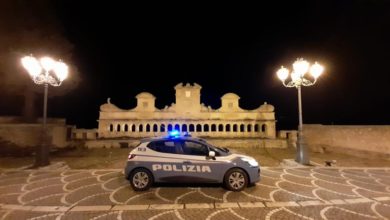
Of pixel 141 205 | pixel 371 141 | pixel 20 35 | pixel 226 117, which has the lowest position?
pixel 141 205

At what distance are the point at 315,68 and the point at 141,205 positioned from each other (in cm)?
1066

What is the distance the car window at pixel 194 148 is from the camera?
8258 millimetres

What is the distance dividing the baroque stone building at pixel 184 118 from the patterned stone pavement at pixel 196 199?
1095 cm

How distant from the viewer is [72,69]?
76.0 ft

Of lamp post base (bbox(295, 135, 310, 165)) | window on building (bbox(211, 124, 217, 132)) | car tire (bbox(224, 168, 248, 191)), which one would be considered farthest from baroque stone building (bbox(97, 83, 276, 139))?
car tire (bbox(224, 168, 248, 191))

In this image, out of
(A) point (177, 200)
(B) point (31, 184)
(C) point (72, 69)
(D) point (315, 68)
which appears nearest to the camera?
(A) point (177, 200)

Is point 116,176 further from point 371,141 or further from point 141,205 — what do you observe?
point 371,141

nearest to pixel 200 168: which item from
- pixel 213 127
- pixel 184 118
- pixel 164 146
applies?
pixel 164 146

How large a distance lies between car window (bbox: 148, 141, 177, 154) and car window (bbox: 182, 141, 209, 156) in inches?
14.4

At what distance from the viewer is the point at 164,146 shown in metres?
8.34

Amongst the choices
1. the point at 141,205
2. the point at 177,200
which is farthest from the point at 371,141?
the point at 141,205

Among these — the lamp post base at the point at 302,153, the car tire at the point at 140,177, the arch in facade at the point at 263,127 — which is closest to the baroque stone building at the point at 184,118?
the arch in facade at the point at 263,127

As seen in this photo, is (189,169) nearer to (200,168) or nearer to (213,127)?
(200,168)

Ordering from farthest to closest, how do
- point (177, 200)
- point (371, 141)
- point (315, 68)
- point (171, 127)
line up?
point (171, 127)
point (371, 141)
point (315, 68)
point (177, 200)
